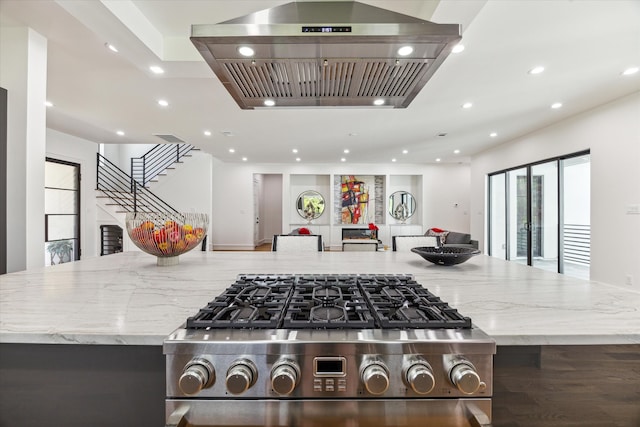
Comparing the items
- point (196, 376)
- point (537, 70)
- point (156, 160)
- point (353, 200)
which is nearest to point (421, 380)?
point (196, 376)

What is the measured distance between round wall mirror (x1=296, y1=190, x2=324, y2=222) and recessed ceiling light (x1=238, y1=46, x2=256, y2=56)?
798cm

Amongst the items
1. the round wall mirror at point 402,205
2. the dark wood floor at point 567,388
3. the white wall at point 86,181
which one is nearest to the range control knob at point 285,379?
the dark wood floor at point 567,388

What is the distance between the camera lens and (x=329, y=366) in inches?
28.5

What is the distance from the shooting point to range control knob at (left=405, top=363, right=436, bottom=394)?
68cm

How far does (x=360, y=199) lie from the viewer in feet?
29.8

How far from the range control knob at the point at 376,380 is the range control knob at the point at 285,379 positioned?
17 centimetres

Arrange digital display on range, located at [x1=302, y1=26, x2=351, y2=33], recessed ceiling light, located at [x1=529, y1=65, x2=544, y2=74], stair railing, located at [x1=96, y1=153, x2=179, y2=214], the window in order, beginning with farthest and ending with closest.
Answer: stair railing, located at [x1=96, y1=153, x2=179, y2=214] → the window → recessed ceiling light, located at [x1=529, y1=65, x2=544, y2=74] → digital display on range, located at [x1=302, y1=26, x2=351, y2=33]

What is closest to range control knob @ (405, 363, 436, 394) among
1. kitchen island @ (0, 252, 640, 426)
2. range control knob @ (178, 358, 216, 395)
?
kitchen island @ (0, 252, 640, 426)

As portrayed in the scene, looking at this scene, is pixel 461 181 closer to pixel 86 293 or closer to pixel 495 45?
pixel 495 45

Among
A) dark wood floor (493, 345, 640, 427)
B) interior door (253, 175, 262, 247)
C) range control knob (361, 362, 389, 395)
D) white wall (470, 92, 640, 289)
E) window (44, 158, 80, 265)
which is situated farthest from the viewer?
interior door (253, 175, 262, 247)

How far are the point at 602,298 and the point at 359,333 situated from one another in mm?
945

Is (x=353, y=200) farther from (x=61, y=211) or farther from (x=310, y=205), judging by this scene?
(x=61, y=211)

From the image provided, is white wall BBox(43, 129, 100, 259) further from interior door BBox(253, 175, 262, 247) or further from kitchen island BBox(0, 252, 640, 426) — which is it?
Answer: kitchen island BBox(0, 252, 640, 426)

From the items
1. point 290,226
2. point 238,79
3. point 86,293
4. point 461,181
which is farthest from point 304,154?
point 86,293
